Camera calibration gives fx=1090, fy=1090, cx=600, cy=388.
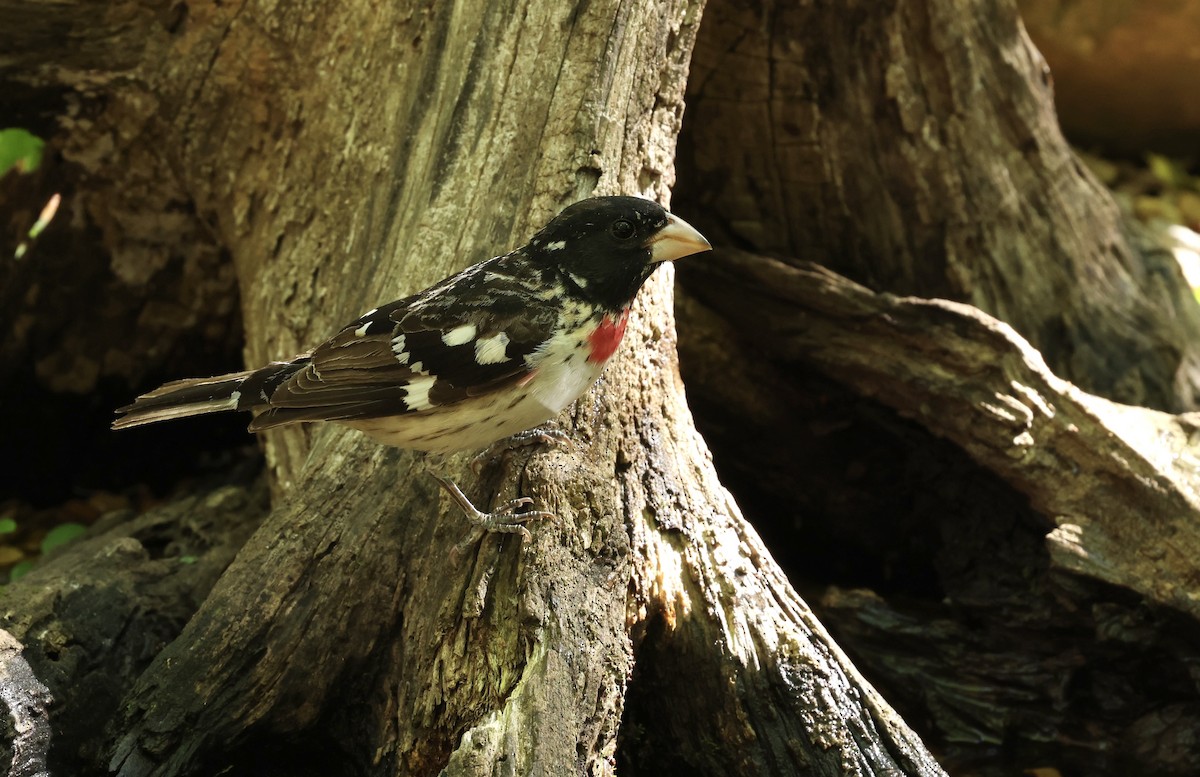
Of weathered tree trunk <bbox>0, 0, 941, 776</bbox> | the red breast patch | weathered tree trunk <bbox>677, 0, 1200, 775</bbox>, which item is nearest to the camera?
weathered tree trunk <bbox>0, 0, 941, 776</bbox>

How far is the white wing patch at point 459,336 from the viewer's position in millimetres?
2799

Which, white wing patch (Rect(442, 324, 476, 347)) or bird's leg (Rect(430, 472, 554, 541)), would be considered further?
white wing patch (Rect(442, 324, 476, 347))

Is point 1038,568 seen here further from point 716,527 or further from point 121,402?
point 121,402

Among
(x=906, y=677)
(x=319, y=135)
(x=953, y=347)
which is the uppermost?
(x=319, y=135)

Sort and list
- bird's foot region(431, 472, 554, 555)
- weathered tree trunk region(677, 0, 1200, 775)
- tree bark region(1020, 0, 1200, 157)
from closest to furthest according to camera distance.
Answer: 1. bird's foot region(431, 472, 554, 555)
2. weathered tree trunk region(677, 0, 1200, 775)
3. tree bark region(1020, 0, 1200, 157)

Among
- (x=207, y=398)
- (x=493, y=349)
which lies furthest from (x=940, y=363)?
(x=207, y=398)

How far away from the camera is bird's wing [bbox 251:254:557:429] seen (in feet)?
9.04

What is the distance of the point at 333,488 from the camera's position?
302 centimetres

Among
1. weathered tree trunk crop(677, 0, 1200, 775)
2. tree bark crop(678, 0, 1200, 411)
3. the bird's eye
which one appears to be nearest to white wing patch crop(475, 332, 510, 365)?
the bird's eye

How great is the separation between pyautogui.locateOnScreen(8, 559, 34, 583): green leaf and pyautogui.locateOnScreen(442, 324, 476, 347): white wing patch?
2.28 metres

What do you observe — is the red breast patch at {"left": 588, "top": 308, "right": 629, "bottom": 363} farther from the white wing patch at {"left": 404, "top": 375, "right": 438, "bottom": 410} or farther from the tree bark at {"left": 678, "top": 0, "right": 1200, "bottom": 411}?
the tree bark at {"left": 678, "top": 0, "right": 1200, "bottom": 411}

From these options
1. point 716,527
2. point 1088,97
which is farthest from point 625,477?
point 1088,97

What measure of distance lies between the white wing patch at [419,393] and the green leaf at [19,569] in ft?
7.13

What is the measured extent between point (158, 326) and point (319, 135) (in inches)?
62.6
